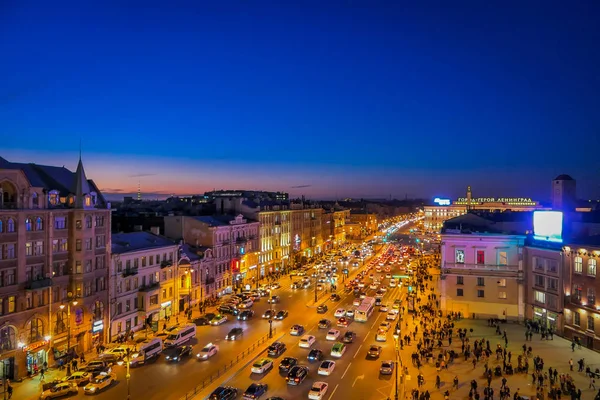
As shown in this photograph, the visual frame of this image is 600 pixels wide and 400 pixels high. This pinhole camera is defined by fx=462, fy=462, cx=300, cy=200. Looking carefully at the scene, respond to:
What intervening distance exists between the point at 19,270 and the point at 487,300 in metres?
52.9

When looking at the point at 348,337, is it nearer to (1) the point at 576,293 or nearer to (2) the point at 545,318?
(2) the point at 545,318

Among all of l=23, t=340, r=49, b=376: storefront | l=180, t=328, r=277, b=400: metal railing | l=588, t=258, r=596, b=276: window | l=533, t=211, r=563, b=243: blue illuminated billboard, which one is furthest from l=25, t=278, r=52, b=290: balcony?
l=533, t=211, r=563, b=243: blue illuminated billboard

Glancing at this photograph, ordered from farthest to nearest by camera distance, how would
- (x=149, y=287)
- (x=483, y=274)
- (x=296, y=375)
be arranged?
(x=483, y=274) < (x=149, y=287) < (x=296, y=375)

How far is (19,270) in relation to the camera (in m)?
39.2

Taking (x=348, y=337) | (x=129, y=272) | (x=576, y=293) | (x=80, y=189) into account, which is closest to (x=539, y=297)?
(x=576, y=293)

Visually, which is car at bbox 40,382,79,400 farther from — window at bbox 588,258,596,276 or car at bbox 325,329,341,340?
window at bbox 588,258,596,276

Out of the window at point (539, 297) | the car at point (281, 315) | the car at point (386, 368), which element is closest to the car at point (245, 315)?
the car at point (281, 315)

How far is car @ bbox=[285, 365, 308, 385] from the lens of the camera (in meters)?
35.7

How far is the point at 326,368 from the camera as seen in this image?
37969 millimetres

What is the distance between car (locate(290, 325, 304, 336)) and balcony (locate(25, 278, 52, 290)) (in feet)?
80.1

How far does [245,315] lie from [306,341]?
13879 millimetres

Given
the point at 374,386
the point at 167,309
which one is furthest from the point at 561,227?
the point at 167,309

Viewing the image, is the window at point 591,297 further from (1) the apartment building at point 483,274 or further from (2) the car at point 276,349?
(2) the car at point 276,349

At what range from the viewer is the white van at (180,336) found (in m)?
44.9
